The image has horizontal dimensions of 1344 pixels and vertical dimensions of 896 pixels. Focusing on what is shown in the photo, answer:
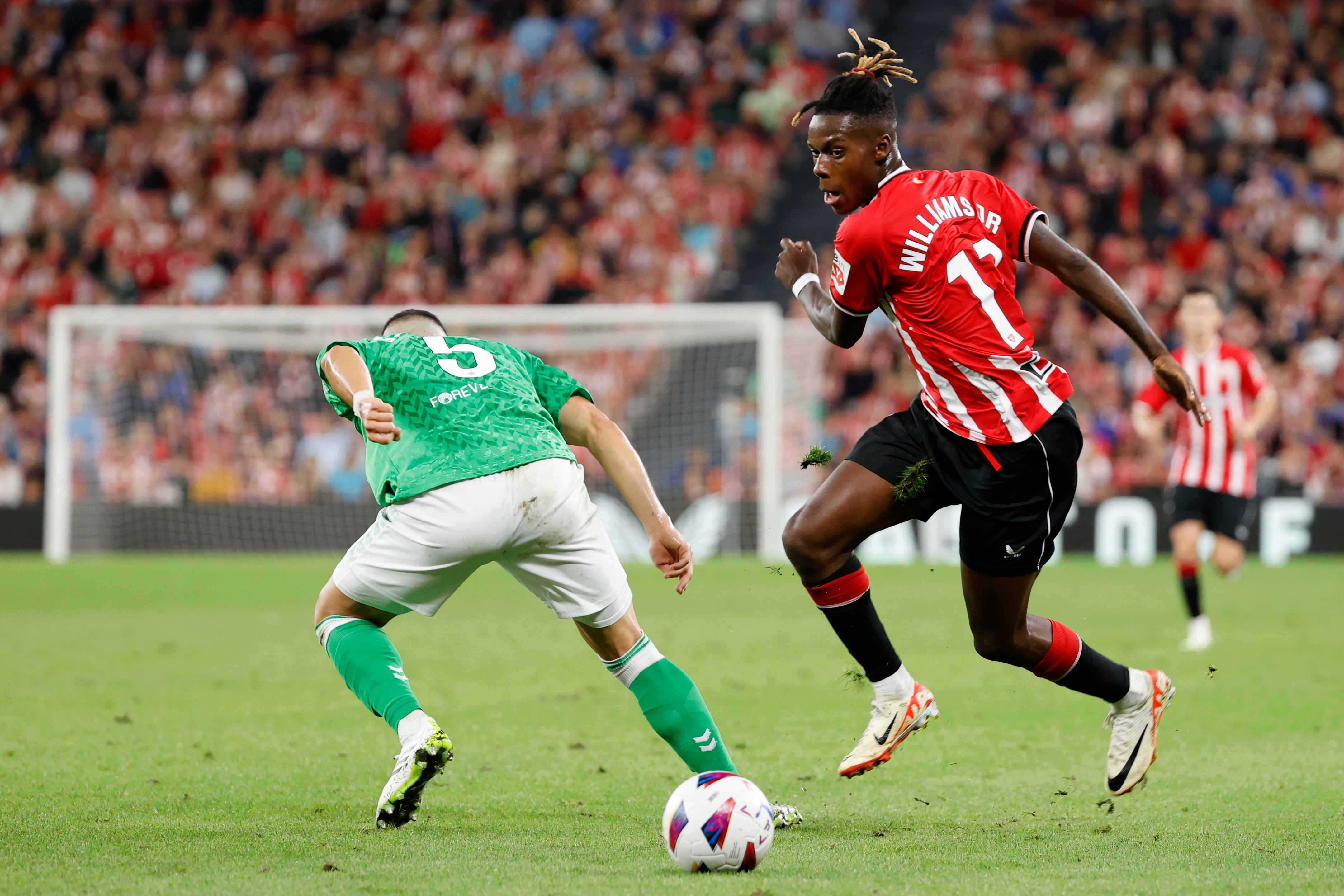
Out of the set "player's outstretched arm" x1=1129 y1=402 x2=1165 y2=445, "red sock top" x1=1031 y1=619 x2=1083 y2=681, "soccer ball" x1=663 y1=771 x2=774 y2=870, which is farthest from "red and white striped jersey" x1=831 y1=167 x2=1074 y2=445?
"player's outstretched arm" x1=1129 y1=402 x2=1165 y2=445

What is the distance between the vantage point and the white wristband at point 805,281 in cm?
523

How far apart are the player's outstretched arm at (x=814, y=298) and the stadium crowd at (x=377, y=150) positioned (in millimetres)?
14943

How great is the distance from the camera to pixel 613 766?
5.86 m

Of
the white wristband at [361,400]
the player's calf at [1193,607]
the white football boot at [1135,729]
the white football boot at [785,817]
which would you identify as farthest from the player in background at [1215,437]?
the white wristband at [361,400]

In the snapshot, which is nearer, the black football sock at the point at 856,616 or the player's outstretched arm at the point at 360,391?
the player's outstretched arm at the point at 360,391

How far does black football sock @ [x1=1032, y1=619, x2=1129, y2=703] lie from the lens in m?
5.06

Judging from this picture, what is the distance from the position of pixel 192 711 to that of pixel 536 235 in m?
14.6

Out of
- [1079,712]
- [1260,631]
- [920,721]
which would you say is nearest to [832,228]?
[1260,631]

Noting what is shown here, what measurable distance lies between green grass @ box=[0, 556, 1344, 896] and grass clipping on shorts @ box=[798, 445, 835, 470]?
116 cm

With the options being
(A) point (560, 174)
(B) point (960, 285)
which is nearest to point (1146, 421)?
(B) point (960, 285)

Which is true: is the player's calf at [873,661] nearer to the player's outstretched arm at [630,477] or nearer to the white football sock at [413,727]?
the player's outstretched arm at [630,477]

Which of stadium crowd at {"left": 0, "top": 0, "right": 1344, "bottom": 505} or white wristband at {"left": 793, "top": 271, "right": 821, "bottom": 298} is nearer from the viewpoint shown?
white wristband at {"left": 793, "top": 271, "right": 821, "bottom": 298}

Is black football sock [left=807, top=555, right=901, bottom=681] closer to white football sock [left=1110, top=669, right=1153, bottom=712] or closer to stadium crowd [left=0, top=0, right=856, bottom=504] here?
white football sock [left=1110, top=669, right=1153, bottom=712]

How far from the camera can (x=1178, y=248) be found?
18.7 m
